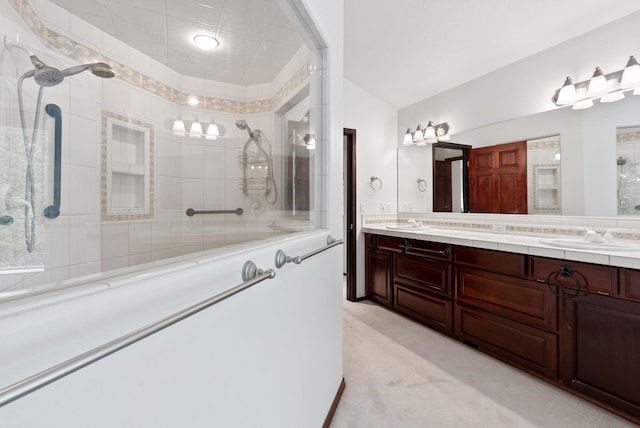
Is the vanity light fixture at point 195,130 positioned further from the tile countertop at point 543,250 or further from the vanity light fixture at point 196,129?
the tile countertop at point 543,250

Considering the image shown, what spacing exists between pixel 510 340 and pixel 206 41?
2.61 metres

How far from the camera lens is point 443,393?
1720 millimetres

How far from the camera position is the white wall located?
3302 millimetres

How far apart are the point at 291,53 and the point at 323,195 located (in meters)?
0.81

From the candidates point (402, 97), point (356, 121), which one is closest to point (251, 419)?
point (356, 121)

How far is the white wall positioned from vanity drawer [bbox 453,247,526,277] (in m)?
1.29

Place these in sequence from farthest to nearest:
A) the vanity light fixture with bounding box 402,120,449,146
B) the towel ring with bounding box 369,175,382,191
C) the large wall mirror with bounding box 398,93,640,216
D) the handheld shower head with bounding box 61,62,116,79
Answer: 1. the towel ring with bounding box 369,175,382,191
2. the vanity light fixture with bounding box 402,120,449,146
3. the large wall mirror with bounding box 398,93,640,216
4. the handheld shower head with bounding box 61,62,116,79

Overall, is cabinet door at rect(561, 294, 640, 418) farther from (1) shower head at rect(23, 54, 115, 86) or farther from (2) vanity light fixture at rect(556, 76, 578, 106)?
(1) shower head at rect(23, 54, 115, 86)

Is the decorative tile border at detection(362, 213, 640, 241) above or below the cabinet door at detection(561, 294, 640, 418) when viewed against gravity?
above

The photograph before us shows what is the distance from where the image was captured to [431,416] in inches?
60.8

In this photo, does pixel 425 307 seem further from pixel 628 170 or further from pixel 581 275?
pixel 628 170

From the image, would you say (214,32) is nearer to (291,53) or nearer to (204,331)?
(291,53)

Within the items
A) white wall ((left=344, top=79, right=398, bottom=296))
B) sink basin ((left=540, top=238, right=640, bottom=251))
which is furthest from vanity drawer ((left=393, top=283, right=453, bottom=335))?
sink basin ((left=540, top=238, right=640, bottom=251))

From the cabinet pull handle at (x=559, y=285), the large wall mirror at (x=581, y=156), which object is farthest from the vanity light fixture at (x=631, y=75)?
the cabinet pull handle at (x=559, y=285)
